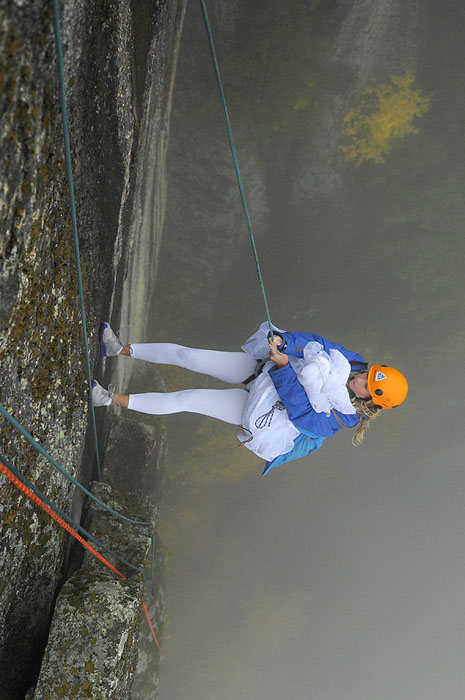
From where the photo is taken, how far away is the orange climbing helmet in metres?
2.63

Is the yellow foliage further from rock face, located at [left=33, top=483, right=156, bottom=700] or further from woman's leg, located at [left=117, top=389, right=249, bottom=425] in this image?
rock face, located at [left=33, top=483, right=156, bottom=700]

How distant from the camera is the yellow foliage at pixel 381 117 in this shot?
562 cm

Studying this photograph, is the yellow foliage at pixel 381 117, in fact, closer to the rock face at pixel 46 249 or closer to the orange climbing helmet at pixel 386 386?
the rock face at pixel 46 249

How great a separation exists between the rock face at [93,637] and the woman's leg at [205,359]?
3.71 feet

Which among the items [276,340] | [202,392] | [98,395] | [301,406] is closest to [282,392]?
[301,406]

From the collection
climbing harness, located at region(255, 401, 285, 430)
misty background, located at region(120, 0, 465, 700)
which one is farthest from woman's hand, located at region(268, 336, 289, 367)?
misty background, located at region(120, 0, 465, 700)

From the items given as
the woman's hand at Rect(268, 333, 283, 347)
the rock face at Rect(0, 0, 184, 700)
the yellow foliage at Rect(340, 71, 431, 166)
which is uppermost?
the yellow foliage at Rect(340, 71, 431, 166)

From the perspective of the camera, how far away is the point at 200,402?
10.0ft

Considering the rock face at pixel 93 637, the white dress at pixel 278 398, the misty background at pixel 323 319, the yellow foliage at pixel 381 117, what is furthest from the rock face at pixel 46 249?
the yellow foliage at pixel 381 117

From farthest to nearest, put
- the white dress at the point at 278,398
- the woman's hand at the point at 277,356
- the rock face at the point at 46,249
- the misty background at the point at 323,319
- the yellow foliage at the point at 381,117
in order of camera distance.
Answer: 1. the yellow foliage at the point at 381,117
2. the misty background at the point at 323,319
3. the woman's hand at the point at 277,356
4. the white dress at the point at 278,398
5. the rock face at the point at 46,249

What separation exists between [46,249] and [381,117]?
505 centimetres

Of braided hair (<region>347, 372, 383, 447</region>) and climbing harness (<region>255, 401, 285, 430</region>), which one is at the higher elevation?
braided hair (<region>347, 372, 383, 447</region>)

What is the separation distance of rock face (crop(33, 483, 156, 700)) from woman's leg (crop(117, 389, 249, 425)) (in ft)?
2.82

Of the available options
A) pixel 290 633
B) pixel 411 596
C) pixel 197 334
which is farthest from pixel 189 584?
pixel 197 334
